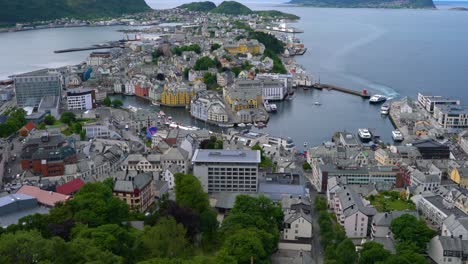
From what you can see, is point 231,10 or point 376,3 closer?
point 231,10

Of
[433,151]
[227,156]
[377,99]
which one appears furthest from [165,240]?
[377,99]

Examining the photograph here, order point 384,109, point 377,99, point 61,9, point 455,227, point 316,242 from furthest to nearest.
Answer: point 61,9, point 377,99, point 384,109, point 316,242, point 455,227

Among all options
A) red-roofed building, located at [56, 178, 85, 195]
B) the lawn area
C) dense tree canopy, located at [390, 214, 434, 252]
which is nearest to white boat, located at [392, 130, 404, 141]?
the lawn area

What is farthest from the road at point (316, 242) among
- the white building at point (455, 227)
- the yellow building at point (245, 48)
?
the yellow building at point (245, 48)

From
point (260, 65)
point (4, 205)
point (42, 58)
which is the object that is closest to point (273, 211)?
point (4, 205)

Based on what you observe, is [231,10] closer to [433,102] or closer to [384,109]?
[384,109]
